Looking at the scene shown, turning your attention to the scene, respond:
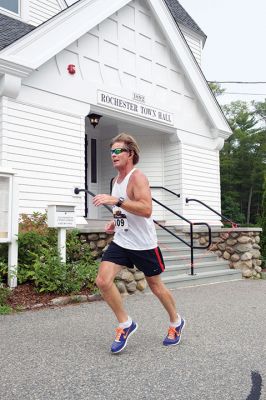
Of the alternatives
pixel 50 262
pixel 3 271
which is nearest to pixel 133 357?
pixel 50 262

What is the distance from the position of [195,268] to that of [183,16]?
10.8 m

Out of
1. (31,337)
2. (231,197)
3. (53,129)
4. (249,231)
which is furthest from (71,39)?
(231,197)

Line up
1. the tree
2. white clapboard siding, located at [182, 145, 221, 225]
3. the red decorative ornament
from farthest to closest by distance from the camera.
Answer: the tree
white clapboard siding, located at [182, 145, 221, 225]
the red decorative ornament

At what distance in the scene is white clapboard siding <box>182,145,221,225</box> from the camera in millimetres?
10781

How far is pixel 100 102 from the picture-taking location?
29.0 feet

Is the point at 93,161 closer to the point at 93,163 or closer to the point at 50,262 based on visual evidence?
the point at 93,163

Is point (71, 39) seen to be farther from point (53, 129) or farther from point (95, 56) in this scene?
point (53, 129)

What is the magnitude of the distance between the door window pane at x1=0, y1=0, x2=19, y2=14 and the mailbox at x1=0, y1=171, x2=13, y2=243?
752cm

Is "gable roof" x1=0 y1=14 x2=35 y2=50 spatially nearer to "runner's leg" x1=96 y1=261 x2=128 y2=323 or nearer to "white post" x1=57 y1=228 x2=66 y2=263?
"white post" x1=57 y1=228 x2=66 y2=263

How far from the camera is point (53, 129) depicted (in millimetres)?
8000

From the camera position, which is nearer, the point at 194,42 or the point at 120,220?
the point at 120,220

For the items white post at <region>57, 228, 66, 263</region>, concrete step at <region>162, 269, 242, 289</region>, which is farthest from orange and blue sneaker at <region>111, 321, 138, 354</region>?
concrete step at <region>162, 269, 242, 289</region>

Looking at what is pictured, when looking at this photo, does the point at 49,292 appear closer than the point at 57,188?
Yes

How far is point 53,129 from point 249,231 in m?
4.71
